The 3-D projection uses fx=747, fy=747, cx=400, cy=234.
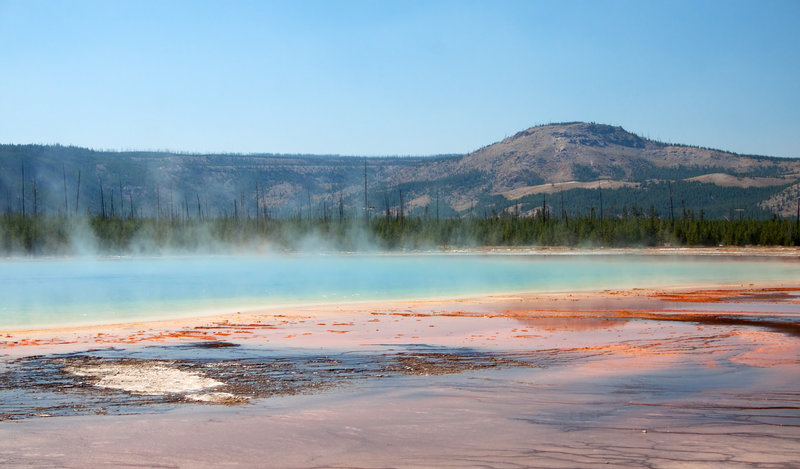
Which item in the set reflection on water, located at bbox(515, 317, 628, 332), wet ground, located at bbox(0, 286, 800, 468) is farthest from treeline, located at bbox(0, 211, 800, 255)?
wet ground, located at bbox(0, 286, 800, 468)

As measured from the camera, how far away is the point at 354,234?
107 meters

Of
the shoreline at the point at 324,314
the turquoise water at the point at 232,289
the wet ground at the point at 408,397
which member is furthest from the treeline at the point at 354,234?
the wet ground at the point at 408,397

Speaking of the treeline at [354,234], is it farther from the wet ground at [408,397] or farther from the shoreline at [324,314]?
the wet ground at [408,397]

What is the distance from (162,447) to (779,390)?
25.9ft

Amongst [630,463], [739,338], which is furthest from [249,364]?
[739,338]

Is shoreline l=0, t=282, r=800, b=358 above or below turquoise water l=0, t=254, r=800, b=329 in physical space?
above

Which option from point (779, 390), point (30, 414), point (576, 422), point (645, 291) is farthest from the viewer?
point (645, 291)

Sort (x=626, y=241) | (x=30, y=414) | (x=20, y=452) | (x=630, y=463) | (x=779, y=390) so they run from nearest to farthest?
1. (x=630, y=463)
2. (x=20, y=452)
3. (x=30, y=414)
4. (x=779, y=390)
5. (x=626, y=241)

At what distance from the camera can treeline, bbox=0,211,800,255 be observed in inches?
3620

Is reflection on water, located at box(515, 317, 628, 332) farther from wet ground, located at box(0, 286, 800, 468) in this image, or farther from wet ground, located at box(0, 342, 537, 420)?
wet ground, located at box(0, 342, 537, 420)

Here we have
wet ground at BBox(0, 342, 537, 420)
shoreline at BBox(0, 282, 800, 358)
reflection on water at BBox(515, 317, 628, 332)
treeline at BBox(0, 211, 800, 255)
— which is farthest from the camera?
treeline at BBox(0, 211, 800, 255)

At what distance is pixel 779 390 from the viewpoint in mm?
10016

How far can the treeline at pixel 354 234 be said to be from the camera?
91.9m

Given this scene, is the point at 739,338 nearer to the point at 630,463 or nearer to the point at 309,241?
the point at 630,463
